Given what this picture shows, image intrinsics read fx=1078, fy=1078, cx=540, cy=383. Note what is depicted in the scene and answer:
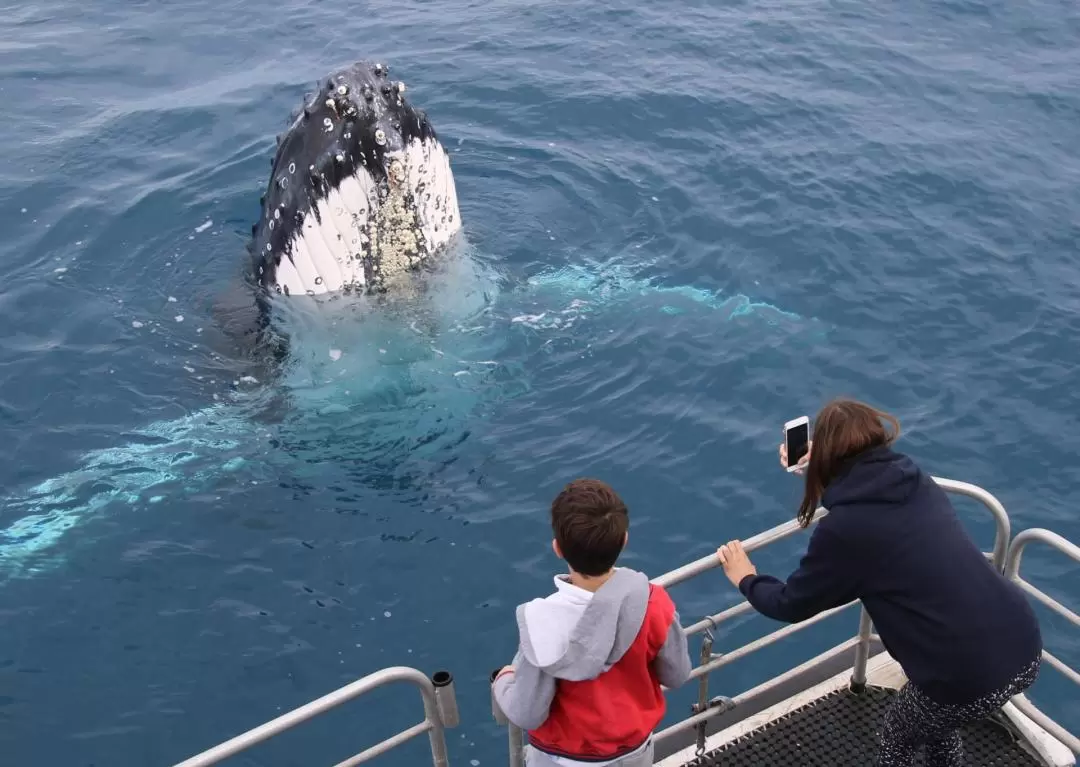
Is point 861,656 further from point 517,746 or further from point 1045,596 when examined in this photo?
point 517,746

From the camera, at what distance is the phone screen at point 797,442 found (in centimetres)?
584

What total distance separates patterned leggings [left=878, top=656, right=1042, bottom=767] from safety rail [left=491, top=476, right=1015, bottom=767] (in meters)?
0.64

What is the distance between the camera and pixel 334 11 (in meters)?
23.8

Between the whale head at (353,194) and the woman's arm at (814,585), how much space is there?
6248mm

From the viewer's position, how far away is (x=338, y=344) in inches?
446

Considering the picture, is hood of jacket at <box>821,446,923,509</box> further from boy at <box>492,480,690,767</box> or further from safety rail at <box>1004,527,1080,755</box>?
safety rail at <box>1004,527,1080,755</box>

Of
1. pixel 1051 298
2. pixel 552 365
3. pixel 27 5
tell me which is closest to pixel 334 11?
pixel 27 5

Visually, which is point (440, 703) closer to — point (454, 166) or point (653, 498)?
point (653, 498)

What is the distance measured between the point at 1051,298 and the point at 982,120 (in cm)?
584

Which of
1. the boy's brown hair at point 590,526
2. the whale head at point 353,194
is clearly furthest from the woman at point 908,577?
the whale head at point 353,194

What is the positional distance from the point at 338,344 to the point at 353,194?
1711 mm

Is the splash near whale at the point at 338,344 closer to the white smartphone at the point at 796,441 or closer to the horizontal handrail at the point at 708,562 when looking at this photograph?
the horizontal handrail at the point at 708,562

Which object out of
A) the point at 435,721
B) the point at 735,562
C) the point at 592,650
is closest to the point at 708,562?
the point at 735,562

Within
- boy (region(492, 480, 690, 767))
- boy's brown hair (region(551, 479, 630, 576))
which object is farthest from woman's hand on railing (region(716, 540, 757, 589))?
boy's brown hair (region(551, 479, 630, 576))
